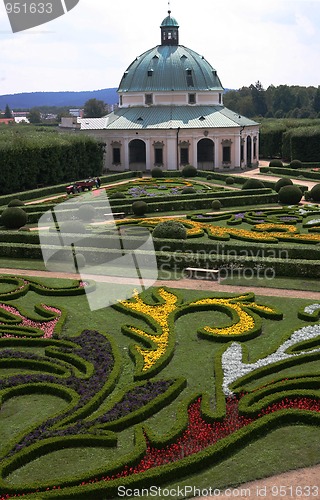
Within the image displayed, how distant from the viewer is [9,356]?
15.2 m

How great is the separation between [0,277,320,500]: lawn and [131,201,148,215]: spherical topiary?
15863mm

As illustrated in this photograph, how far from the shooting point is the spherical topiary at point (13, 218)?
3141 cm

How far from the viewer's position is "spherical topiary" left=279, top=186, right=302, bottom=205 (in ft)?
125

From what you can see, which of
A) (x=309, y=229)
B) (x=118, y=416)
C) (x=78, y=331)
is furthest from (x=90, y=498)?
(x=309, y=229)

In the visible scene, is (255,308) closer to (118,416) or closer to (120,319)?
(120,319)

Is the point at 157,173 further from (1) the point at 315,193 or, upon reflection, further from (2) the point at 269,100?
(2) the point at 269,100

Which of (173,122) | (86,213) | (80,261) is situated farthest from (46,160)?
(80,261)

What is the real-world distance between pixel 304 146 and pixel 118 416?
185ft

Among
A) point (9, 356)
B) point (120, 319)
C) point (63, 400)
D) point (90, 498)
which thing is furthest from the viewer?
point (120, 319)

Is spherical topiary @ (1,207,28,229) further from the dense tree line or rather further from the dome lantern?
the dense tree line

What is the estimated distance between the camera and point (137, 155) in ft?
205

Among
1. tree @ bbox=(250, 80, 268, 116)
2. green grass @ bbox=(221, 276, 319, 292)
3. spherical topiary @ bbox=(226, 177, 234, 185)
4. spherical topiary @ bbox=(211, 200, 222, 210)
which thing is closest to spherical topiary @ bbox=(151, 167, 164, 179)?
spherical topiary @ bbox=(226, 177, 234, 185)

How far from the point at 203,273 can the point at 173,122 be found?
40009 mm

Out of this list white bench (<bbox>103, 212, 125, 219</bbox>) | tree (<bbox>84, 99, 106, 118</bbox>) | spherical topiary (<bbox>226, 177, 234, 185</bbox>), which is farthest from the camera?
tree (<bbox>84, 99, 106, 118</bbox>)
